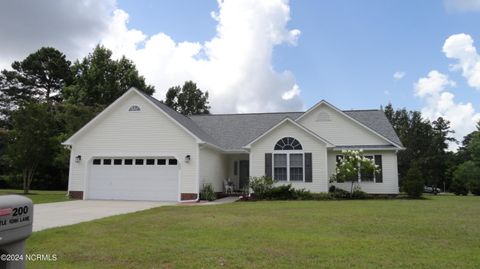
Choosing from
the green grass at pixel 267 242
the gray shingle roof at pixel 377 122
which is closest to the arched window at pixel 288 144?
the gray shingle roof at pixel 377 122

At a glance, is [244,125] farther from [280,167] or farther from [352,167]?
[352,167]

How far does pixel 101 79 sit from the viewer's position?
40469 mm

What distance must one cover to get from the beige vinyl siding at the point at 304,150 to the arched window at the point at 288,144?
6.6 inches

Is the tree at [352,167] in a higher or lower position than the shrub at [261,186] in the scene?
higher

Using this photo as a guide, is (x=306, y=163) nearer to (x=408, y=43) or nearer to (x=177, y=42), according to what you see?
(x=408, y=43)

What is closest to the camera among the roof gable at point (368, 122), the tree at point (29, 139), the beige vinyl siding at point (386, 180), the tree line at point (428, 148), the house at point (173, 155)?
the house at point (173, 155)

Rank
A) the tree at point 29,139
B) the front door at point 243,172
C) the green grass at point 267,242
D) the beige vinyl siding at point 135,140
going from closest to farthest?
the green grass at point 267,242, the beige vinyl siding at point 135,140, the tree at point 29,139, the front door at point 243,172

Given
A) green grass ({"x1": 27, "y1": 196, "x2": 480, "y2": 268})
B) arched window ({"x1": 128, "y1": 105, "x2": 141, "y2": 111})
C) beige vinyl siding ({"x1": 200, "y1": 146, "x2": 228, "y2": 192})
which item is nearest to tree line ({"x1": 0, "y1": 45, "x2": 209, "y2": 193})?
arched window ({"x1": 128, "y1": 105, "x2": 141, "y2": 111})

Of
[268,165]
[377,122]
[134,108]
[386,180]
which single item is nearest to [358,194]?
[386,180]

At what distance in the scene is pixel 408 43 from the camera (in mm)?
19469

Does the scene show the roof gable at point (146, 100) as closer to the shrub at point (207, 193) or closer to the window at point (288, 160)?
the shrub at point (207, 193)

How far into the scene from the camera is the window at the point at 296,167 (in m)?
21.2

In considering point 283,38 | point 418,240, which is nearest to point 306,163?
point 283,38

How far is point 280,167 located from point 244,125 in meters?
6.40
